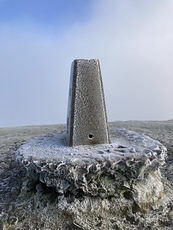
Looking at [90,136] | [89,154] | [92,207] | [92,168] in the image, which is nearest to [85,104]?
[90,136]

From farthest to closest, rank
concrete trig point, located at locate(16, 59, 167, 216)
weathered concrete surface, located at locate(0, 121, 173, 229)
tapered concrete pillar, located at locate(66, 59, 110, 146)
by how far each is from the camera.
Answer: tapered concrete pillar, located at locate(66, 59, 110, 146) → concrete trig point, located at locate(16, 59, 167, 216) → weathered concrete surface, located at locate(0, 121, 173, 229)

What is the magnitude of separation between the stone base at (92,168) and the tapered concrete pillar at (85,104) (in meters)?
0.32

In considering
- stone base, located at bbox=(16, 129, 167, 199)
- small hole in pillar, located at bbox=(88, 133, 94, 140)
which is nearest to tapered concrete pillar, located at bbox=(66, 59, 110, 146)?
small hole in pillar, located at bbox=(88, 133, 94, 140)

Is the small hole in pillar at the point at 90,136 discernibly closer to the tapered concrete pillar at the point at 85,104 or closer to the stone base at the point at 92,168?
the tapered concrete pillar at the point at 85,104

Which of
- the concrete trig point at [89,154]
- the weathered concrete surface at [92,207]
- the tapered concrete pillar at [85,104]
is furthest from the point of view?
the tapered concrete pillar at [85,104]

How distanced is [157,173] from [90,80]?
2.11 meters

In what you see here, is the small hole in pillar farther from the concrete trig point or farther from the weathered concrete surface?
the weathered concrete surface

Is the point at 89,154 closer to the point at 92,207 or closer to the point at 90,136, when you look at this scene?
the point at 90,136

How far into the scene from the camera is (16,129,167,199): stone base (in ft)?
13.8

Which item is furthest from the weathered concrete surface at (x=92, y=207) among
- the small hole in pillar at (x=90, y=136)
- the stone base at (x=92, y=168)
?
the small hole in pillar at (x=90, y=136)

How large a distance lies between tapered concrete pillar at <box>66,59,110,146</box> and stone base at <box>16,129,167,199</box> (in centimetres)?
32

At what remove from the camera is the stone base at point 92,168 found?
4211 mm

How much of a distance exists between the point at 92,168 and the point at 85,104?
1.27 meters

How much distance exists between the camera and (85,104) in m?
4.97
